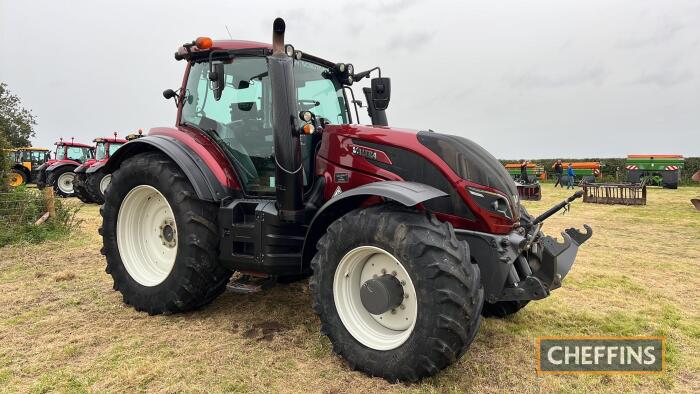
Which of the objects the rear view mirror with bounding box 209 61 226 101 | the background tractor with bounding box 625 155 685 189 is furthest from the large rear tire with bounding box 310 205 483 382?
the background tractor with bounding box 625 155 685 189

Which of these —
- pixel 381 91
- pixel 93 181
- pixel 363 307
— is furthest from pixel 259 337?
pixel 93 181

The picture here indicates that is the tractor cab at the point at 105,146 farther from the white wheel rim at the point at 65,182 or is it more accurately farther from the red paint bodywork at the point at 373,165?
the red paint bodywork at the point at 373,165

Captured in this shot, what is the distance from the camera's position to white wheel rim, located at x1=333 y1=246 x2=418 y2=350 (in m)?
2.87

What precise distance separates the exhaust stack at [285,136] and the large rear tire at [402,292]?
568 mm

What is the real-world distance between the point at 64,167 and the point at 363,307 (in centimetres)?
1769

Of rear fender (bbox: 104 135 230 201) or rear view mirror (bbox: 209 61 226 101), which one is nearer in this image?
rear view mirror (bbox: 209 61 226 101)

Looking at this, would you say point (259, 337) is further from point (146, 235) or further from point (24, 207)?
point (24, 207)

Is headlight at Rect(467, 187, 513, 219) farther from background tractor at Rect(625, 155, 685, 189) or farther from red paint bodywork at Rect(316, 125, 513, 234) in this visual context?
background tractor at Rect(625, 155, 685, 189)

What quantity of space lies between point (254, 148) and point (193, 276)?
1.18m

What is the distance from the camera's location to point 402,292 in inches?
112

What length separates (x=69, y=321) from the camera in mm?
3773

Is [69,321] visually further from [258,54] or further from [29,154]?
[29,154]

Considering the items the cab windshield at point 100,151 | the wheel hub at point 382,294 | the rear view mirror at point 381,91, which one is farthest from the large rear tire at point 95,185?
the wheel hub at point 382,294

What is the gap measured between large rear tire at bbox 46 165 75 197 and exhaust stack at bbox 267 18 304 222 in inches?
643
